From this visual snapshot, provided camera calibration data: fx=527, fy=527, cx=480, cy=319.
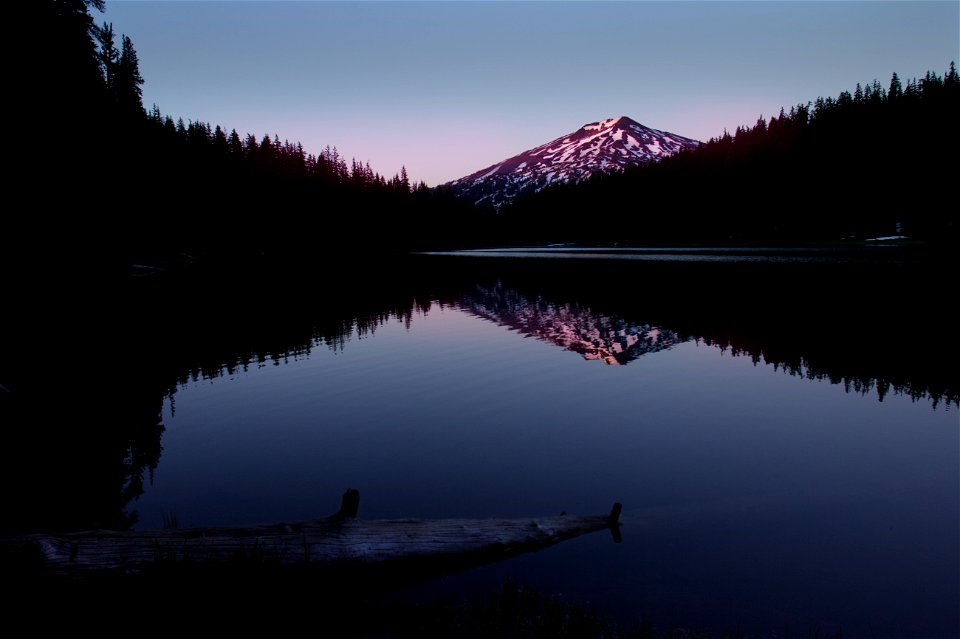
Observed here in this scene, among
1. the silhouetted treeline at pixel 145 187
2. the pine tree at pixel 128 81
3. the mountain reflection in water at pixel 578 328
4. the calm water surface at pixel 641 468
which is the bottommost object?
the calm water surface at pixel 641 468

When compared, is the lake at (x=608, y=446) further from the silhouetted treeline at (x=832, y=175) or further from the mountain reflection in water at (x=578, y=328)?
the silhouetted treeline at (x=832, y=175)

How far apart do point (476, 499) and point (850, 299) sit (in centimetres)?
3467

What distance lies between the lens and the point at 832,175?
10312 centimetres

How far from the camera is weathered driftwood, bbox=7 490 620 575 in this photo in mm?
5152

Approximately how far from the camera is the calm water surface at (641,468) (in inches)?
265

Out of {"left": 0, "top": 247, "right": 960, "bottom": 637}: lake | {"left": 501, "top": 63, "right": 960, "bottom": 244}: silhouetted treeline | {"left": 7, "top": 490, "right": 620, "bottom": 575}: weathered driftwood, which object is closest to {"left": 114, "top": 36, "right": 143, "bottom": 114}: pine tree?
{"left": 0, "top": 247, "right": 960, "bottom": 637}: lake

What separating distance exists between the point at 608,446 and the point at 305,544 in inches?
301

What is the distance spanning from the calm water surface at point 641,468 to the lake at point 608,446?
48mm

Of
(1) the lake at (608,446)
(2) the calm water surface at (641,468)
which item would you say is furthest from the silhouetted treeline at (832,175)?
(2) the calm water surface at (641,468)

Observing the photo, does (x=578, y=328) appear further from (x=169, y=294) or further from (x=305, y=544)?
(x=169, y=294)

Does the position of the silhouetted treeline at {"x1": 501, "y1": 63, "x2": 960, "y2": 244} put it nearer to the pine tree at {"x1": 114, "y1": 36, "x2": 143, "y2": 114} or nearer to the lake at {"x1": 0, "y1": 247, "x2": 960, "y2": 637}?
the lake at {"x1": 0, "y1": 247, "x2": 960, "y2": 637}

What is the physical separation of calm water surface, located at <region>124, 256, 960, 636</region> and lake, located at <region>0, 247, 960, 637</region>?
0.16ft

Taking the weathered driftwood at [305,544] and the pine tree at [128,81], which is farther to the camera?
the pine tree at [128,81]

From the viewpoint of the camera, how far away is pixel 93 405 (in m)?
15.3
